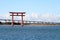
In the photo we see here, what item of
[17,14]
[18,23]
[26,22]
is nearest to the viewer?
[17,14]

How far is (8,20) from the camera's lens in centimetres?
19150

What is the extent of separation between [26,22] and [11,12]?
3802cm

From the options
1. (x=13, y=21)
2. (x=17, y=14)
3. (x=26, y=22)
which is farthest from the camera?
(x=26, y=22)

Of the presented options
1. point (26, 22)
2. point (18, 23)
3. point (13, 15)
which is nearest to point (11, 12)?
point (13, 15)

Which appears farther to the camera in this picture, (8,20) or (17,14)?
(8,20)

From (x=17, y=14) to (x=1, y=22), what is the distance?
30328 mm

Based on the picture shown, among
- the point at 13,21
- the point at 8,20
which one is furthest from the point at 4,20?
the point at 13,21

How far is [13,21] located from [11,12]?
9.61 m

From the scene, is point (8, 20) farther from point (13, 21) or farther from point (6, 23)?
point (13, 21)

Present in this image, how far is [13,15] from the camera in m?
160

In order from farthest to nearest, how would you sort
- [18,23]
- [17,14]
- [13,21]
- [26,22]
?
1. [26,22]
2. [18,23]
3. [13,21]
4. [17,14]

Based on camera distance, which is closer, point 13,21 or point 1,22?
point 13,21

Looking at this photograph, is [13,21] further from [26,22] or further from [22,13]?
[26,22]

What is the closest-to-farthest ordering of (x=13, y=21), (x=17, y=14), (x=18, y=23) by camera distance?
(x=17, y=14)
(x=13, y=21)
(x=18, y=23)
